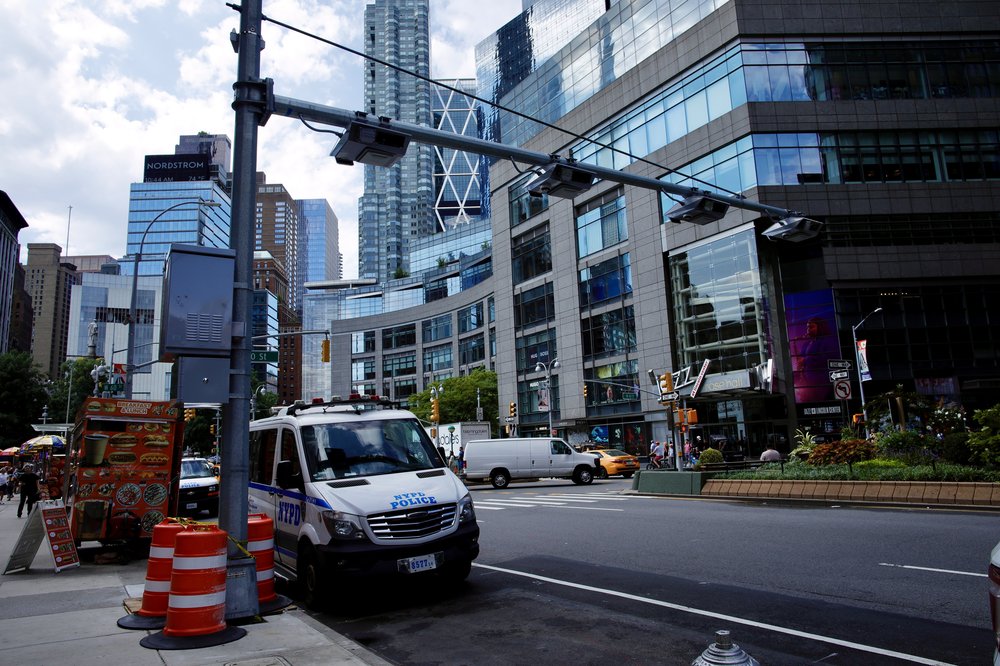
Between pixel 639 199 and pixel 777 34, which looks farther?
pixel 639 199

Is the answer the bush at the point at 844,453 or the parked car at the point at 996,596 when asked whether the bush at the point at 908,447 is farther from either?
the parked car at the point at 996,596

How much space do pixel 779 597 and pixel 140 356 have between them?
11472 centimetres

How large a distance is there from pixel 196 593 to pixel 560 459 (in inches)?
984

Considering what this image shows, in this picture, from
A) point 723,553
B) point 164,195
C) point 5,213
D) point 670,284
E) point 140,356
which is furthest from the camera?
point 164,195

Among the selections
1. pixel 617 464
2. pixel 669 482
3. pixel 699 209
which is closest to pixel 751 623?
pixel 699 209

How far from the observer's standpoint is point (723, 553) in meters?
10.5

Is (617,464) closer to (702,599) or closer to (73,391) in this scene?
(702,599)

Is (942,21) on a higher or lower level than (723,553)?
higher

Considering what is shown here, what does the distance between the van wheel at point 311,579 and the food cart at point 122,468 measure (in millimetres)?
6635

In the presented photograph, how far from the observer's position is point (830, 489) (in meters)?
18.1

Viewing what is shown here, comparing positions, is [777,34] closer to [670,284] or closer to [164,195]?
[670,284]

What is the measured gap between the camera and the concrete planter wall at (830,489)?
1510 cm

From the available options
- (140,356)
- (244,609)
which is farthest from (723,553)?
(140,356)

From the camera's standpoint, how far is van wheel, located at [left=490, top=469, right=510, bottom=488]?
30.1m
